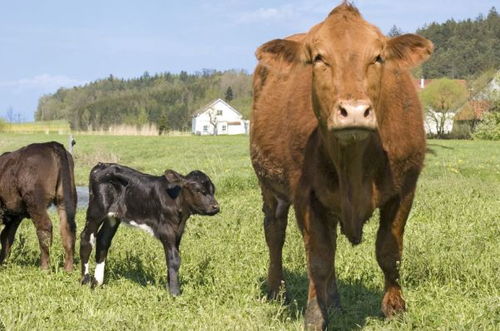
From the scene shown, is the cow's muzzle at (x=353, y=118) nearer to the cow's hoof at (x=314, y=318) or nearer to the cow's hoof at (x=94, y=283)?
the cow's hoof at (x=314, y=318)

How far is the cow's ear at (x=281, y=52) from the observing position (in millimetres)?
4312

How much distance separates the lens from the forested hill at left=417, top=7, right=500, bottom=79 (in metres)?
132

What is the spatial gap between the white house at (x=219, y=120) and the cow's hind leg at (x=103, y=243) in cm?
12717

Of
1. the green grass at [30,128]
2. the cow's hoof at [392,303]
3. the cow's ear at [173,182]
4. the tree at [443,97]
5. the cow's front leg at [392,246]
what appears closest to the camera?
the cow's front leg at [392,246]

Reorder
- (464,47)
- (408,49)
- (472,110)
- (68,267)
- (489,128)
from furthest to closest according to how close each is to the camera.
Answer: (464,47), (472,110), (489,128), (68,267), (408,49)

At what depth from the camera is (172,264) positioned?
6.15 m

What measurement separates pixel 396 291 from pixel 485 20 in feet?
541

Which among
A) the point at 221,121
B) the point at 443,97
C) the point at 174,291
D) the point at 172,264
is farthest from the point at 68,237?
the point at 221,121

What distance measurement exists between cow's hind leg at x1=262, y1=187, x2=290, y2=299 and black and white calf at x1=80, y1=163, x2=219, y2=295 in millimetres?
542

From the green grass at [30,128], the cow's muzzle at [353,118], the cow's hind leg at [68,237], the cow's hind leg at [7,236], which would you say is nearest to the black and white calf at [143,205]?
the cow's hind leg at [68,237]

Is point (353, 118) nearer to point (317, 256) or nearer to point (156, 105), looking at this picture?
point (317, 256)

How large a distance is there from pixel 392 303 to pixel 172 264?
2.18 m

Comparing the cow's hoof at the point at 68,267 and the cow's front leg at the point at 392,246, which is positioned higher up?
the cow's front leg at the point at 392,246

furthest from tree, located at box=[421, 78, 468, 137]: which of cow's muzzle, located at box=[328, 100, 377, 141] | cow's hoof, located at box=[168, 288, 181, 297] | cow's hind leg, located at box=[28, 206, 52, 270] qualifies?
cow's muzzle, located at box=[328, 100, 377, 141]
